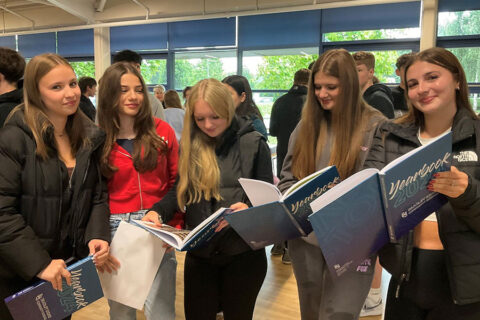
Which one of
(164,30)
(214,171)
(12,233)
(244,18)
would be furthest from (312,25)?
(12,233)

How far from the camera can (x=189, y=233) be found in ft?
4.48

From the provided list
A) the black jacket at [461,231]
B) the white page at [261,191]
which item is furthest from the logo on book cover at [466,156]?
the white page at [261,191]

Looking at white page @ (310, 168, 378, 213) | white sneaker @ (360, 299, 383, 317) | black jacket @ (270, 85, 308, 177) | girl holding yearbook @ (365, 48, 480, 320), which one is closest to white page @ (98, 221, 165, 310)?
white page @ (310, 168, 378, 213)

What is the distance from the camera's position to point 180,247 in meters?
1.28

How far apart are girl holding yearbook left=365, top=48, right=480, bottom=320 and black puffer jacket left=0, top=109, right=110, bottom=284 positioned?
1.12 meters

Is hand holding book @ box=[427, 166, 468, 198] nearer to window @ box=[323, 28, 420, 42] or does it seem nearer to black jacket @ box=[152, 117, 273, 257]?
black jacket @ box=[152, 117, 273, 257]

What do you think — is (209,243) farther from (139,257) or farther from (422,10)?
(422,10)

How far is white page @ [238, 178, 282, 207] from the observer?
4.42ft

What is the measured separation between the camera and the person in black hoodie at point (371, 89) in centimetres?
275

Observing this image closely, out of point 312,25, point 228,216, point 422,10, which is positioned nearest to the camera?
point 228,216

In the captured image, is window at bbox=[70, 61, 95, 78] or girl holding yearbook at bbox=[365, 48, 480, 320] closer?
girl holding yearbook at bbox=[365, 48, 480, 320]

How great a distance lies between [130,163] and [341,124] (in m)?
0.94

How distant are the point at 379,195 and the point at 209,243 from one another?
728 mm

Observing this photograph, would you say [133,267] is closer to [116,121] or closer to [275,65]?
[116,121]
